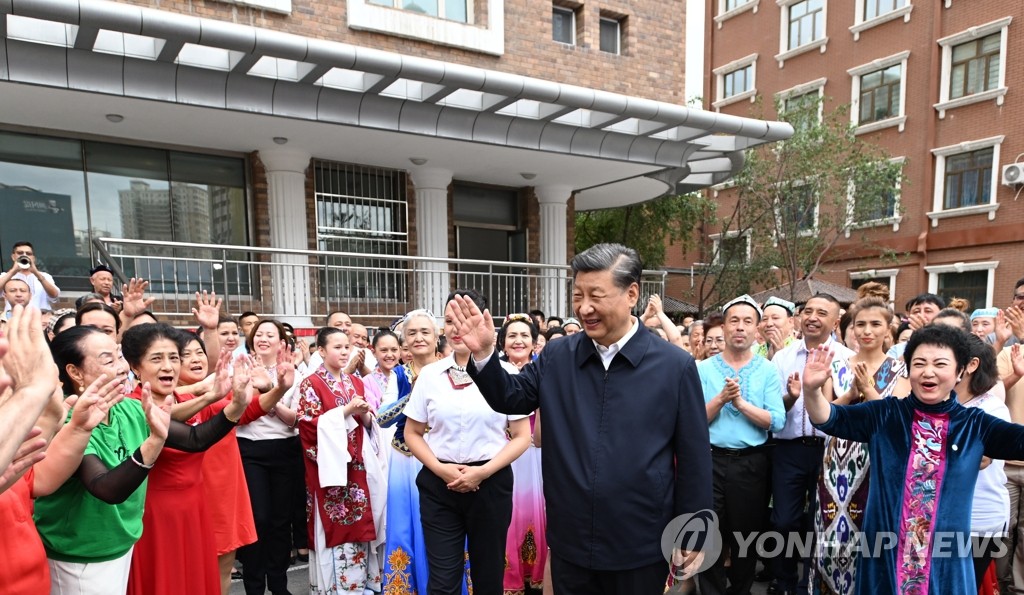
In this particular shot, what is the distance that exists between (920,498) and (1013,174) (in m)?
17.8

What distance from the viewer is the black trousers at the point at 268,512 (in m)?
3.80

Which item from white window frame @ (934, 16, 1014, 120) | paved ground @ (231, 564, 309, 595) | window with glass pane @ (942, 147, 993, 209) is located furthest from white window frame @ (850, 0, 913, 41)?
paved ground @ (231, 564, 309, 595)

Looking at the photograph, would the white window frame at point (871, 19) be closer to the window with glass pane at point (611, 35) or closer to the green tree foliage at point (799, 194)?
the green tree foliage at point (799, 194)

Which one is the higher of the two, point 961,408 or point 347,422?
point 961,408

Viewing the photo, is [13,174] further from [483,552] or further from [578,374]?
[578,374]

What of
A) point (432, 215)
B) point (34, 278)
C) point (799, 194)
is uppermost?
point (799, 194)

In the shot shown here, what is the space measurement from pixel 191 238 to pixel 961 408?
32.4 feet

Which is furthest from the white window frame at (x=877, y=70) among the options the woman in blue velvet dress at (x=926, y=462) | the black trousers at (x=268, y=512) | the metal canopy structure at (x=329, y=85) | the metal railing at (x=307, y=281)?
the black trousers at (x=268, y=512)

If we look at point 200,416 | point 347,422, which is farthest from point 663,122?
point 200,416

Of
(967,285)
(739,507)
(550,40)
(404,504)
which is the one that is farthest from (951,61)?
(404,504)

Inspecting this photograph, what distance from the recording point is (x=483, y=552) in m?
3.16

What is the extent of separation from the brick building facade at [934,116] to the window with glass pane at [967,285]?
3cm

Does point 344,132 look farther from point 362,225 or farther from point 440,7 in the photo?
point 440,7

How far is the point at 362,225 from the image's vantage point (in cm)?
1052
